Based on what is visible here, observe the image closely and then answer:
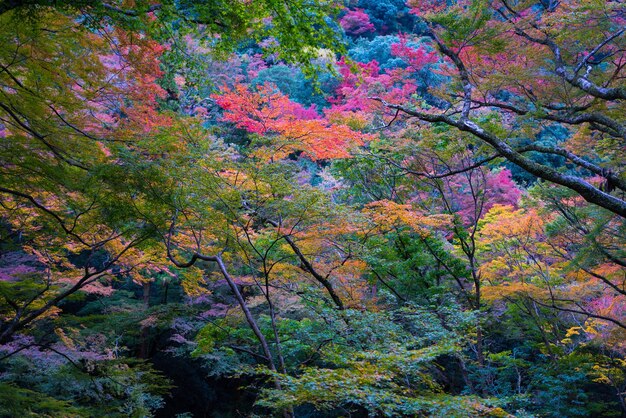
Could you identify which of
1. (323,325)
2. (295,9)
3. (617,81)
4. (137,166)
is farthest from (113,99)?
(617,81)

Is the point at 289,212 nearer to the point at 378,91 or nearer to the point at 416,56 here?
the point at 378,91

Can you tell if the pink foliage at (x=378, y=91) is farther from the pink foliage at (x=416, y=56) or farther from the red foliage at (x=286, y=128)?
the red foliage at (x=286, y=128)

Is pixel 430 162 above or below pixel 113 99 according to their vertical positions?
above

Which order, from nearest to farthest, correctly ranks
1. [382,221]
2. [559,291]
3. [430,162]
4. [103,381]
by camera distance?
1. [103,381]
2. [382,221]
3. [559,291]
4. [430,162]

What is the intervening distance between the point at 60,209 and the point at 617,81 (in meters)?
8.63

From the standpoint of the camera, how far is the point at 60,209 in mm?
6359

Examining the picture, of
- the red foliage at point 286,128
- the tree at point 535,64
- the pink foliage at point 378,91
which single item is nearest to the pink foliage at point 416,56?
the pink foliage at point 378,91

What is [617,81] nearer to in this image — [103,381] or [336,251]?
[336,251]

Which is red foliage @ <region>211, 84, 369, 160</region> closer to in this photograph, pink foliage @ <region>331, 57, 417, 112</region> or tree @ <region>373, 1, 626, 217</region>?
tree @ <region>373, 1, 626, 217</region>

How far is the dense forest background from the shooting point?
13.8 feet

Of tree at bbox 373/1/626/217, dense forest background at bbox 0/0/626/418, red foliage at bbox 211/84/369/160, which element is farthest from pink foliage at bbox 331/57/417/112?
tree at bbox 373/1/626/217

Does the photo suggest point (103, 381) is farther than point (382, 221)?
No

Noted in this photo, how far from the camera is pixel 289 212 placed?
6102 mm

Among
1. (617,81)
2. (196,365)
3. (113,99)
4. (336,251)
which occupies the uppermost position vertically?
(617,81)
